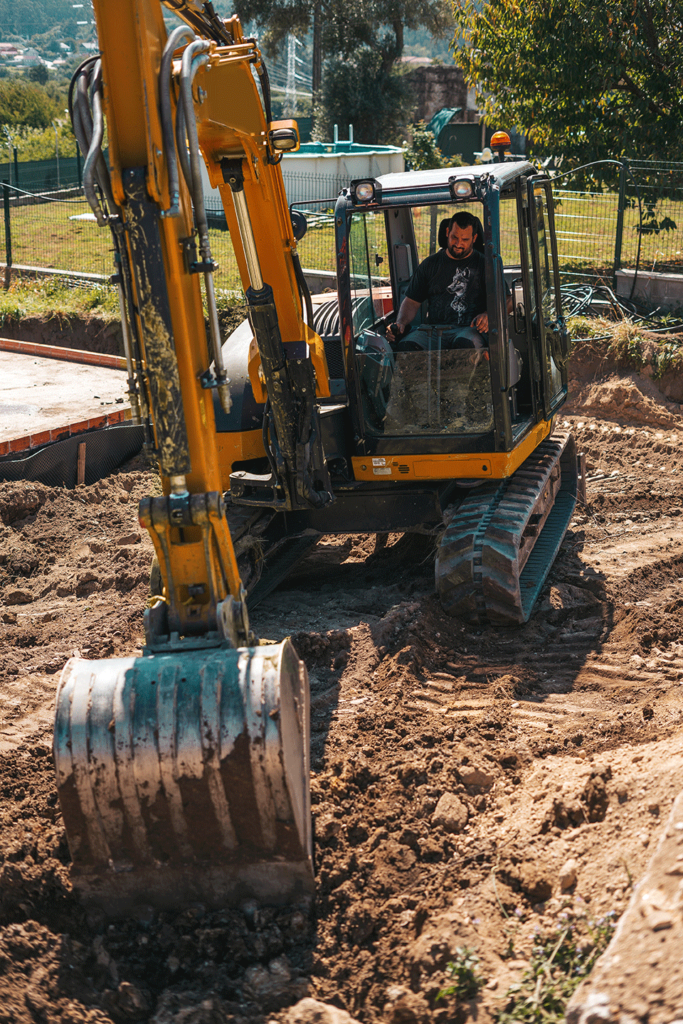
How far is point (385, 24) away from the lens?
101 feet

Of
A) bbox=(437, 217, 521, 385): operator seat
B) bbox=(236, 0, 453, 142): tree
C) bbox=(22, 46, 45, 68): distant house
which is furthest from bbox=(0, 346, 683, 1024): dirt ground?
bbox=(22, 46, 45, 68): distant house

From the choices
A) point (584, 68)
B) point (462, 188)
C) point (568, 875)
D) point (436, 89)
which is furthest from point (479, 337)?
point (436, 89)

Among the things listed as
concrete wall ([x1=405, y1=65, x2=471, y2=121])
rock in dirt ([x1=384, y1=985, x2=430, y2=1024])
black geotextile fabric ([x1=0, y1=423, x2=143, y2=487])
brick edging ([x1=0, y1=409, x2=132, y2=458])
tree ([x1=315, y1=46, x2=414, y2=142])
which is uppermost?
concrete wall ([x1=405, y1=65, x2=471, y2=121])

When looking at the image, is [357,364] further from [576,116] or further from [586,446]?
[576,116]

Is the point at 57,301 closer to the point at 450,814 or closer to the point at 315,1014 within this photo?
the point at 450,814

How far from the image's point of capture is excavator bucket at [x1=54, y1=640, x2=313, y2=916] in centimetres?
326

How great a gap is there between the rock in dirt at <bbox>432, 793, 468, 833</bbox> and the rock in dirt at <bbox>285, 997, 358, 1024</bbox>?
93 cm

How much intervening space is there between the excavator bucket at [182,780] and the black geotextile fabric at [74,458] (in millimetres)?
4979

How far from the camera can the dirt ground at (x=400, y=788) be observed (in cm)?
313

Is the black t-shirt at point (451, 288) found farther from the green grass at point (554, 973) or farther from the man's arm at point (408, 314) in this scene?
the green grass at point (554, 973)

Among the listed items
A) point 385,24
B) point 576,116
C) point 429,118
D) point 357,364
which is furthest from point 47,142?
point 357,364

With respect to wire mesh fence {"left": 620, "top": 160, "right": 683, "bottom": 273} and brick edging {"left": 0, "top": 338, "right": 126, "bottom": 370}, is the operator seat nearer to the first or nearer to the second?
brick edging {"left": 0, "top": 338, "right": 126, "bottom": 370}

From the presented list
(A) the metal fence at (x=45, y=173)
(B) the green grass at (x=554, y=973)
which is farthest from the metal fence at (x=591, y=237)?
(B) the green grass at (x=554, y=973)

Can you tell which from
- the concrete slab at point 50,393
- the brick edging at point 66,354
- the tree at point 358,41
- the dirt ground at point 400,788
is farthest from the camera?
the tree at point 358,41
